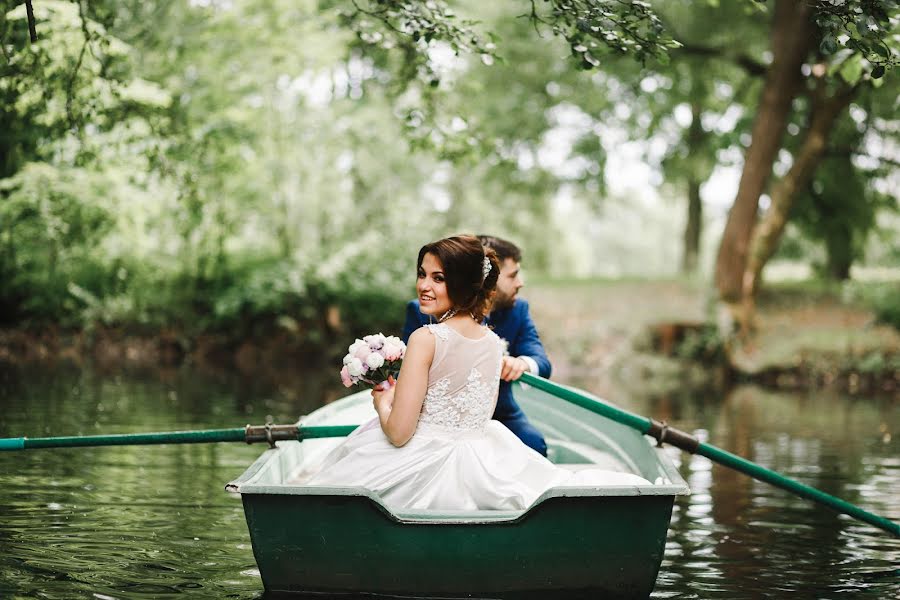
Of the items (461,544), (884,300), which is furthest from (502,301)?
(884,300)

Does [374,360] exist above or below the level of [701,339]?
above

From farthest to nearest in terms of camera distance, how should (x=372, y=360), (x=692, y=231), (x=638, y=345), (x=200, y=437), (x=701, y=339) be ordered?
(x=692, y=231) < (x=638, y=345) < (x=701, y=339) < (x=200, y=437) < (x=372, y=360)

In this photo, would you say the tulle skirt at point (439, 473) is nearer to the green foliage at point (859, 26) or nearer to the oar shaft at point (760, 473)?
the oar shaft at point (760, 473)

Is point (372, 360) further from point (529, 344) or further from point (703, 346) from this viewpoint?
point (703, 346)

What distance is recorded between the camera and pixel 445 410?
4.05 metres

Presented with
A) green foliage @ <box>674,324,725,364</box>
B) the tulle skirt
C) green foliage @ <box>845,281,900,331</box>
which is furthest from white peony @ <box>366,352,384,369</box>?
green foliage @ <box>845,281,900,331</box>

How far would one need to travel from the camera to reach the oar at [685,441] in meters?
4.82

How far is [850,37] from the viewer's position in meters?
4.38

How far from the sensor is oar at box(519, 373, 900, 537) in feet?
15.8

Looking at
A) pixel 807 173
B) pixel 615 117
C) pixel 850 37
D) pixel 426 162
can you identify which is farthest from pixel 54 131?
A: pixel 426 162

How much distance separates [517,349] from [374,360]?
1.67m

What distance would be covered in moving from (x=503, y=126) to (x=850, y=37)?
1646cm

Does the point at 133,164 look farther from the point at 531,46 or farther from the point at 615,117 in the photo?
the point at 615,117

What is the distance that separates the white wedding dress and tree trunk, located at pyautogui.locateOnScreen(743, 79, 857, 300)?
555 inches
